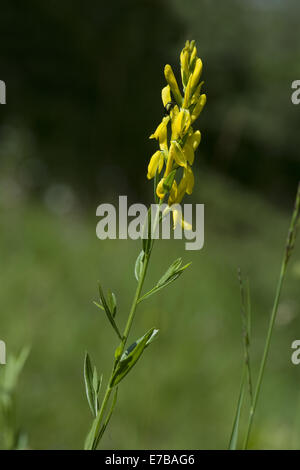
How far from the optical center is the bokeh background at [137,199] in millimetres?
1787

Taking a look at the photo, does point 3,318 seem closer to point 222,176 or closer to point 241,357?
point 241,357

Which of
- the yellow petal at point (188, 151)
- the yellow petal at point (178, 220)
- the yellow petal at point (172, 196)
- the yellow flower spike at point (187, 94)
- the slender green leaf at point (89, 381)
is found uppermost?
the yellow flower spike at point (187, 94)

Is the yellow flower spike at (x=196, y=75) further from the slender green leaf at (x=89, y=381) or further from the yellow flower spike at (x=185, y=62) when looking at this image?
the slender green leaf at (x=89, y=381)

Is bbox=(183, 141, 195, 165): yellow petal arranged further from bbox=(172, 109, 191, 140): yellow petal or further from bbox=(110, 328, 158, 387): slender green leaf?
bbox=(110, 328, 158, 387): slender green leaf

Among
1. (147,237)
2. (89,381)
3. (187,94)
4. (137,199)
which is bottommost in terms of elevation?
(89,381)

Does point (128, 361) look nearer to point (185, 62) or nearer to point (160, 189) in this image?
point (160, 189)

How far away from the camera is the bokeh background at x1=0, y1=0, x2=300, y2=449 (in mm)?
1787

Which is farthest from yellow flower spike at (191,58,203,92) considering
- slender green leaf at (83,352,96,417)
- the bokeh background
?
the bokeh background

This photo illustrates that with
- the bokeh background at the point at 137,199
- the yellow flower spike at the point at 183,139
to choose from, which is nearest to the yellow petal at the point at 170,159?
the yellow flower spike at the point at 183,139

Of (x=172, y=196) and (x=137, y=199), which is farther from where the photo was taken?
(x=137, y=199)

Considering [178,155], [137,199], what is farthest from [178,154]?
[137,199]

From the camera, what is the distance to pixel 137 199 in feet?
11.1

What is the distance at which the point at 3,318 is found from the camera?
1956 mm

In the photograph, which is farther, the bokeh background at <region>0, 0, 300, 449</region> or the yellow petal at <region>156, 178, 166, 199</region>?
the bokeh background at <region>0, 0, 300, 449</region>
